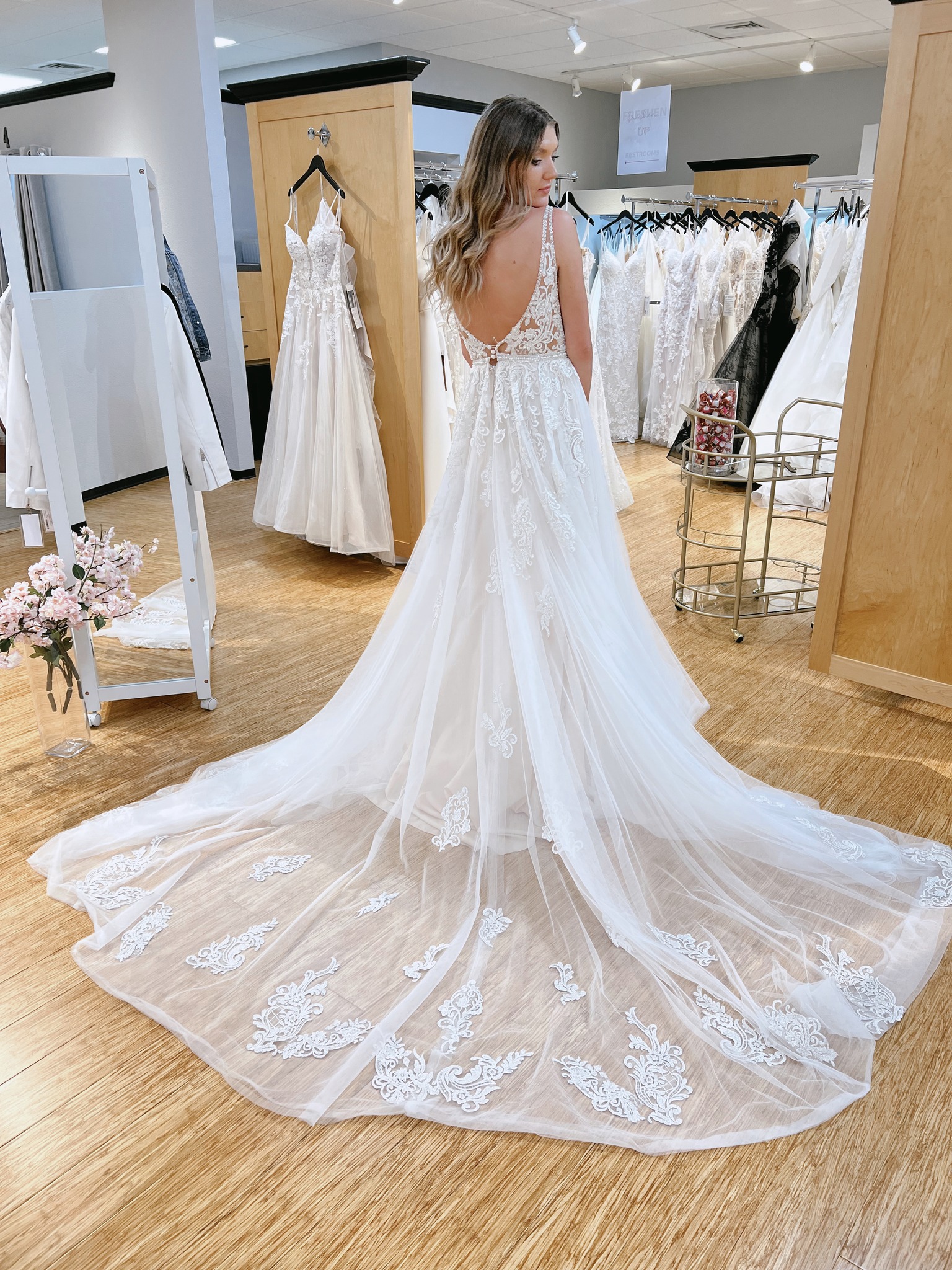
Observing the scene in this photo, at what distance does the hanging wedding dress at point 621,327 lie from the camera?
22.9ft

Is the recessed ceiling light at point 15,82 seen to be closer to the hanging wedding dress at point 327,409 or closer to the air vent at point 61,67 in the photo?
the air vent at point 61,67

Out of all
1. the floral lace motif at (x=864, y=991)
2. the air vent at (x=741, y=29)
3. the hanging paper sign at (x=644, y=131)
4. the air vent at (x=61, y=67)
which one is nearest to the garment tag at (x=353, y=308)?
the hanging paper sign at (x=644, y=131)

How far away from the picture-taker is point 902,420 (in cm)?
286

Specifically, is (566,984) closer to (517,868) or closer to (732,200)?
(517,868)

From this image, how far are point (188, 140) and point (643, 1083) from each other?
228 inches

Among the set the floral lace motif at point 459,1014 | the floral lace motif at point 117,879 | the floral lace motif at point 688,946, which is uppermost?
the floral lace motif at point 688,946

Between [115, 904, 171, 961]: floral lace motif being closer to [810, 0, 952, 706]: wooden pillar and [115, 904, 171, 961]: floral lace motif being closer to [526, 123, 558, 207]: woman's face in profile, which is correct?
[526, 123, 558, 207]: woman's face in profile

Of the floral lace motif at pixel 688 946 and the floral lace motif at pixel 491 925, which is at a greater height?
the floral lace motif at pixel 688 946

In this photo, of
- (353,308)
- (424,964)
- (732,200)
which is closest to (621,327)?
(732,200)

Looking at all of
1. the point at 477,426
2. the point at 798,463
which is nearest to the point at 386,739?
the point at 477,426

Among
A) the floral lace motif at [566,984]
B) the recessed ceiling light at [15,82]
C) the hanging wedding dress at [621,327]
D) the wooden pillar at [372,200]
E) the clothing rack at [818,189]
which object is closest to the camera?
the floral lace motif at [566,984]

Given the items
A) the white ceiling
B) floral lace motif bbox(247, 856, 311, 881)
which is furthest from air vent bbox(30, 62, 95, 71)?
floral lace motif bbox(247, 856, 311, 881)

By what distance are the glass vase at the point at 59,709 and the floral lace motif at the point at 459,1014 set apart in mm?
1635

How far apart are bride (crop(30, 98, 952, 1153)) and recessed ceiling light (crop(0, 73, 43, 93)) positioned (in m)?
9.24
